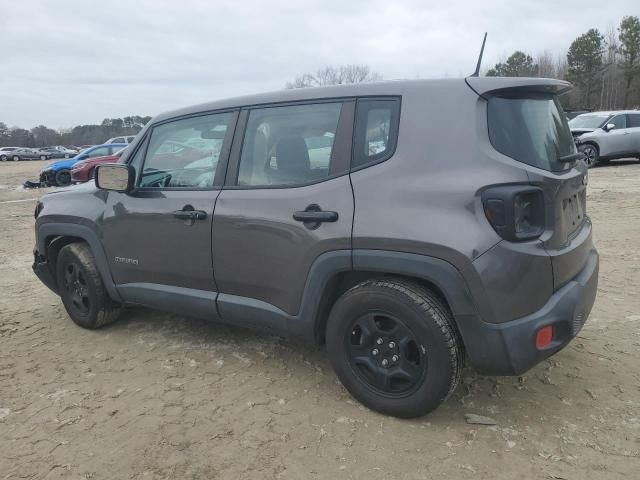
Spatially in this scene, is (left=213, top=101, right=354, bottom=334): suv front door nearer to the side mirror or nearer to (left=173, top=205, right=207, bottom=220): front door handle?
(left=173, top=205, right=207, bottom=220): front door handle

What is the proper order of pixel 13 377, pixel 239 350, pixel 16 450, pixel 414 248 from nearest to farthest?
pixel 414 248, pixel 16 450, pixel 13 377, pixel 239 350

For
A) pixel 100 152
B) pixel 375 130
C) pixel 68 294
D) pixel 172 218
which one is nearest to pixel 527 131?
pixel 375 130

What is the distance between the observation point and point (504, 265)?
232cm

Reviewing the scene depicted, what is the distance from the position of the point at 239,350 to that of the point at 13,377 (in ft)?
4.90

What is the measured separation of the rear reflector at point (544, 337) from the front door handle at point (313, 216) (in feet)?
3.70

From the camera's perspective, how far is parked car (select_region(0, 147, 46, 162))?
2045 inches

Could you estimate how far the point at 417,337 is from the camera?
2.55 meters

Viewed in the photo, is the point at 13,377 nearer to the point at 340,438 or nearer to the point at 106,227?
the point at 106,227

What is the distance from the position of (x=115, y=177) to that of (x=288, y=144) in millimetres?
1358

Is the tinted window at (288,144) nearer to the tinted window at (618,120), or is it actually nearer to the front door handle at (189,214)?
the front door handle at (189,214)

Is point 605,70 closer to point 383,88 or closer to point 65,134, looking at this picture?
point 383,88

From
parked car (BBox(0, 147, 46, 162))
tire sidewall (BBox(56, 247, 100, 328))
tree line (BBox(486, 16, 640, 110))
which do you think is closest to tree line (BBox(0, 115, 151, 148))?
parked car (BBox(0, 147, 46, 162))

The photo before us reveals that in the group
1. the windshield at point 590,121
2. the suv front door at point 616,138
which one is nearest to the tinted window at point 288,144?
the windshield at point 590,121

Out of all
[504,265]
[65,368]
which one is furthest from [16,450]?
[504,265]
